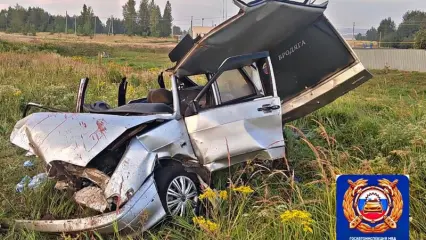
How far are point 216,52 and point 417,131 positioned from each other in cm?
294

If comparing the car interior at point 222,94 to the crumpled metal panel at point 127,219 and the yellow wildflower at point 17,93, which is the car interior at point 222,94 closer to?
the crumpled metal panel at point 127,219

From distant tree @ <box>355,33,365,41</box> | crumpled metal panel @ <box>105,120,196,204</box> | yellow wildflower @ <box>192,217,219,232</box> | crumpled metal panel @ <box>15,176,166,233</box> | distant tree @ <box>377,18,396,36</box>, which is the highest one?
distant tree @ <box>377,18,396,36</box>

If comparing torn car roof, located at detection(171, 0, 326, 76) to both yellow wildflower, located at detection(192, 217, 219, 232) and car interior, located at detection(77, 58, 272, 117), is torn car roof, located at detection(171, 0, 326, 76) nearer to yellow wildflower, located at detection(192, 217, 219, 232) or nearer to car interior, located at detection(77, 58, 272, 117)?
car interior, located at detection(77, 58, 272, 117)

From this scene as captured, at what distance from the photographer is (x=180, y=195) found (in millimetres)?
4699

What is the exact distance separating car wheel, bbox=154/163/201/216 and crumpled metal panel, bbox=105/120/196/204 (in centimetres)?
16

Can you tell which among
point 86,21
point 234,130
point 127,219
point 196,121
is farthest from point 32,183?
point 86,21

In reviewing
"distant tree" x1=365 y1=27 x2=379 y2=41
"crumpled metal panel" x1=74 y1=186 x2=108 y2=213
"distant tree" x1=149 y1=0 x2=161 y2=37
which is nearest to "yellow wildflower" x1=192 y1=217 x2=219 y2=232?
"crumpled metal panel" x1=74 y1=186 x2=108 y2=213

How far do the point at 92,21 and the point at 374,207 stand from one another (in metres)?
103

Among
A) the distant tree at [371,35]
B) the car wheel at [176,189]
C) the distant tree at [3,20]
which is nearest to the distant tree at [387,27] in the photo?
the distant tree at [371,35]

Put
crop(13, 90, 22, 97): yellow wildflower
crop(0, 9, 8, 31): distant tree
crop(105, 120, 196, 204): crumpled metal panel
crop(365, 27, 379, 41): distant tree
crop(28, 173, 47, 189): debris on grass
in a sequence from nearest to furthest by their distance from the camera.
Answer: crop(105, 120, 196, 204): crumpled metal panel, crop(28, 173, 47, 189): debris on grass, crop(13, 90, 22, 97): yellow wildflower, crop(365, 27, 379, 41): distant tree, crop(0, 9, 8, 31): distant tree

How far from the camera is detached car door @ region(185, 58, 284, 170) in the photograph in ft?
16.8

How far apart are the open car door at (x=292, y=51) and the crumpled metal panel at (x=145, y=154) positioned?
3.00 feet

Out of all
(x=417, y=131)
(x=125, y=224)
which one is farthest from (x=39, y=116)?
(x=417, y=131)

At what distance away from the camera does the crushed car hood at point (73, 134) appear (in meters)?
4.50
